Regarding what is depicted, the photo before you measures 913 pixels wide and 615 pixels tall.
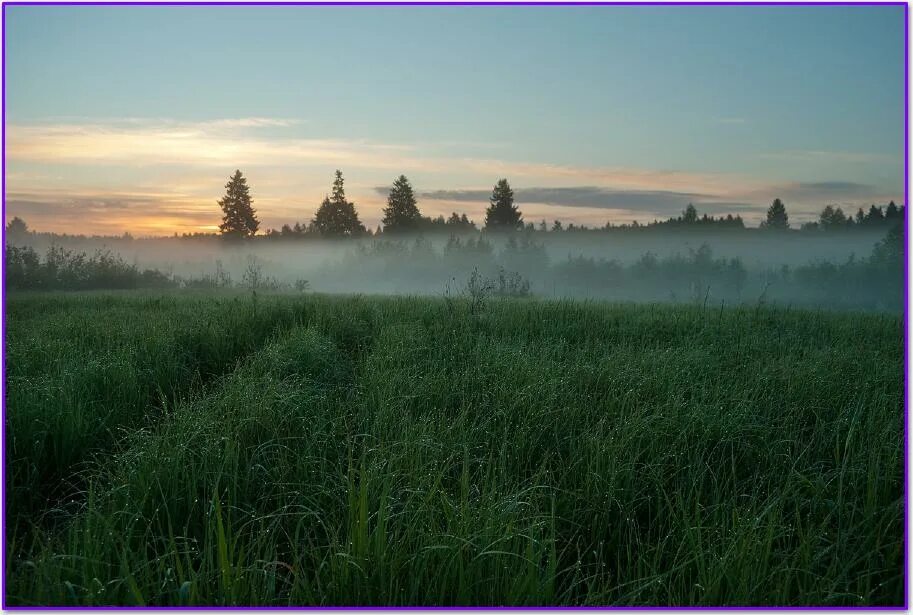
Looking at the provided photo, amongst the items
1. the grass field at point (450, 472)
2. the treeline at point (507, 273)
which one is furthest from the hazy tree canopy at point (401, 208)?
the grass field at point (450, 472)

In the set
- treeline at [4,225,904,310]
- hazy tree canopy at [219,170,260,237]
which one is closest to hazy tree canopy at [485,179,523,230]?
treeline at [4,225,904,310]

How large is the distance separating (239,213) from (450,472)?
1126 centimetres

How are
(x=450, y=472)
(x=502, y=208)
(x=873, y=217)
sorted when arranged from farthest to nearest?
(x=502, y=208) < (x=873, y=217) < (x=450, y=472)

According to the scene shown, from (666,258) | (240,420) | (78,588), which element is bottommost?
(78,588)

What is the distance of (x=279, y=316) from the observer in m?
7.96

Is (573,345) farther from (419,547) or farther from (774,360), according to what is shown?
(419,547)

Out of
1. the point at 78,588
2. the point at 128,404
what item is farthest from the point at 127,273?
the point at 78,588

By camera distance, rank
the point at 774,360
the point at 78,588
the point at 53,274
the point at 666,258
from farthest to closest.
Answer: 1. the point at 666,258
2. the point at 53,274
3. the point at 774,360
4. the point at 78,588

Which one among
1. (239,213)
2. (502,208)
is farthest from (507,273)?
(239,213)

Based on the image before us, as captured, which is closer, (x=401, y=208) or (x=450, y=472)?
(x=450, y=472)

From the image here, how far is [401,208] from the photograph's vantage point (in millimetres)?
12508

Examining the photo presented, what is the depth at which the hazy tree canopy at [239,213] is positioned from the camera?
12539 millimetres

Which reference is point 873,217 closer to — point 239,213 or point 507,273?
point 507,273

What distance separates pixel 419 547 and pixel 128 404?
3.17 m
